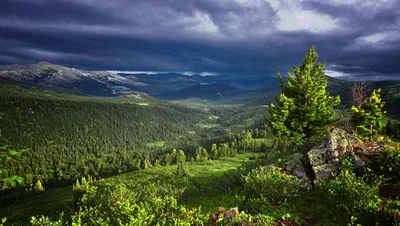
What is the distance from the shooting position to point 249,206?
26000 mm

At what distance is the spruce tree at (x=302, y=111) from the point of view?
162 feet

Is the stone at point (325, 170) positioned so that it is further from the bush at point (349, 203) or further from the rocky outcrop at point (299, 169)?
the bush at point (349, 203)

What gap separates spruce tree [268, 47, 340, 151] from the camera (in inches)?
1941

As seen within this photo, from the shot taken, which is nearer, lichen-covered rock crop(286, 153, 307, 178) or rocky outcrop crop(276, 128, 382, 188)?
rocky outcrop crop(276, 128, 382, 188)

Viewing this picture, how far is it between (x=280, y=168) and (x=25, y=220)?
179 meters

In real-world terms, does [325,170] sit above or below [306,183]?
above

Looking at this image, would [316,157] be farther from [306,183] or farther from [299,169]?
[306,183]

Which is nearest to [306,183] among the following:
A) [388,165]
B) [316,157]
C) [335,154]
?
[316,157]

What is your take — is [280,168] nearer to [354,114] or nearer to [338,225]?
Result: [338,225]

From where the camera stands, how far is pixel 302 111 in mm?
50469

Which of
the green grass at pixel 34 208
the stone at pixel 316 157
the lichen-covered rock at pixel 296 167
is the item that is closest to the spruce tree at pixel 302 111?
the lichen-covered rock at pixel 296 167

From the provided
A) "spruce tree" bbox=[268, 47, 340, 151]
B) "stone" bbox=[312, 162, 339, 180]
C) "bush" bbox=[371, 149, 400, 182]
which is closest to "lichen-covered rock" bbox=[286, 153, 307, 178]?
"stone" bbox=[312, 162, 339, 180]

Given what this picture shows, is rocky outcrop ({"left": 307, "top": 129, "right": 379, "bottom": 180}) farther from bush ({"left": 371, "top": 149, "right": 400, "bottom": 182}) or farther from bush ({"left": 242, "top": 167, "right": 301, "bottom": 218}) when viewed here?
bush ({"left": 242, "top": 167, "right": 301, "bottom": 218})

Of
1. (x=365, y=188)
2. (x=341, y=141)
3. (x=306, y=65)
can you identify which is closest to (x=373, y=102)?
(x=306, y=65)
